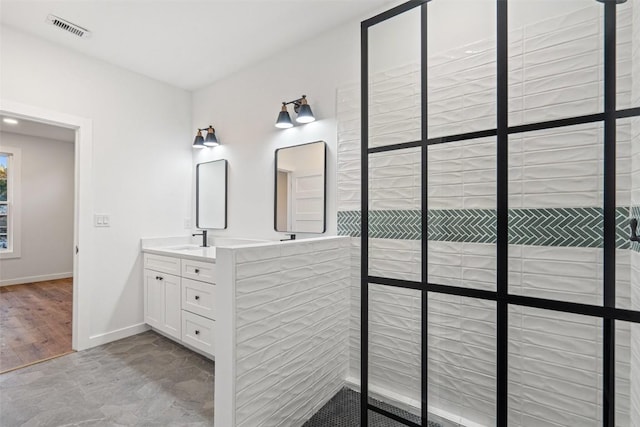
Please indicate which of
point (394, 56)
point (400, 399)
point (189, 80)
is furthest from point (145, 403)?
point (189, 80)

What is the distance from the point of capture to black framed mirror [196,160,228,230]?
3115mm

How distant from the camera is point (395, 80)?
151 centimetres

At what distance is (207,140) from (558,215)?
300 cm

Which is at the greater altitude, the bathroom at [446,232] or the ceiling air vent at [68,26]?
the ceiling air vent at [68,26]

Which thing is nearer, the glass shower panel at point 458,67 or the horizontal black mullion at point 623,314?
the horizontal black mullion at point 623,314

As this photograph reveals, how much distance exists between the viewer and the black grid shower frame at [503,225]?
957 mm

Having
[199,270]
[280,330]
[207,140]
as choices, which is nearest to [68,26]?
[207,140]

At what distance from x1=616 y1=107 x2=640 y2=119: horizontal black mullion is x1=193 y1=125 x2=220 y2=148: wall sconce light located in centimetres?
303

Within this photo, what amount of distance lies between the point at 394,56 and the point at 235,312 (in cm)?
146

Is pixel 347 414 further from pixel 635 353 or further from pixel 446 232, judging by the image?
pixel 635 353

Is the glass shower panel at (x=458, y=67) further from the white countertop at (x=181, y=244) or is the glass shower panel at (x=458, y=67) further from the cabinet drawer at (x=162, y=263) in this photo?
the cabinet drawer at (x=162, y=263)

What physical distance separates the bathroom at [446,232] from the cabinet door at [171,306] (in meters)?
0.42

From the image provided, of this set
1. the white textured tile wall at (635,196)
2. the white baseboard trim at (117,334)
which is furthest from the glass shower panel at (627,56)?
the white baseboard trim at (117,334)

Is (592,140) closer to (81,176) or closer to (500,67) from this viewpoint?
(500,67)
